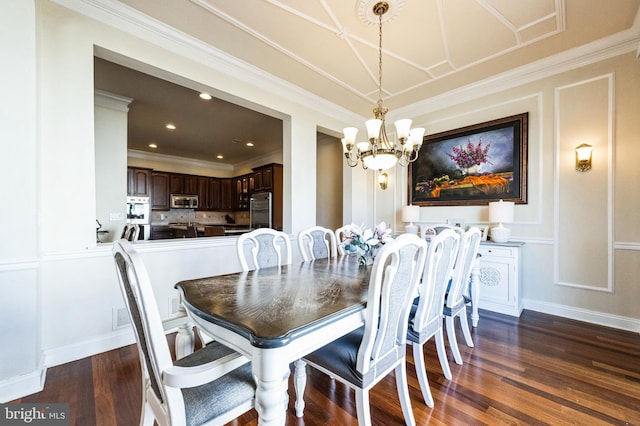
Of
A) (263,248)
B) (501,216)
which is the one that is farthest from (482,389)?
(501,216)

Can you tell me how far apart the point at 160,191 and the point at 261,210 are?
2.70 meters

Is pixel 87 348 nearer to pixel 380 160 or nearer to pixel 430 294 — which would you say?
pixel 430 294

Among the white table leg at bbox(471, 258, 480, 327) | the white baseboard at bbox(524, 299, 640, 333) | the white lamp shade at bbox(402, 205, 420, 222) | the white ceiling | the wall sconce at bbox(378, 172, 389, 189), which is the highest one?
the white ceiling

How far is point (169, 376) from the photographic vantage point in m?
0.84

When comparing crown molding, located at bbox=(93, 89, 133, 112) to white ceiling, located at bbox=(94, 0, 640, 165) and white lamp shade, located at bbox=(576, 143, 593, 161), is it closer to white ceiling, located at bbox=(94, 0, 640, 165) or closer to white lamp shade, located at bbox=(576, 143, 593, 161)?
white ceiling, located at bbox=(94, 0, 640, 165)

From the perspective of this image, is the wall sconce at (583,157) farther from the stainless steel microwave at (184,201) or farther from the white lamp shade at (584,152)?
the stainless steel microwave at (184,201)

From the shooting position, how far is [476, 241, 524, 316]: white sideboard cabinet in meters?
2.90

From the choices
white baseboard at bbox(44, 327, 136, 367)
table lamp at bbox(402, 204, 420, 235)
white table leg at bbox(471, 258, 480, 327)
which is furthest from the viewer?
table lamp at bbox(402, 204, 420, 235)

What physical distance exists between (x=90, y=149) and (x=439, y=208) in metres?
4.05

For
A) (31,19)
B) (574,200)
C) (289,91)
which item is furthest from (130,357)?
(574,200)

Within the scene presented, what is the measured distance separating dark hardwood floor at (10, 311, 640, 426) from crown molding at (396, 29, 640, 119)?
280 cm

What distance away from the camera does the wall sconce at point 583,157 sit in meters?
2.75

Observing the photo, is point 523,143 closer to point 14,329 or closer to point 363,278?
point 363,278

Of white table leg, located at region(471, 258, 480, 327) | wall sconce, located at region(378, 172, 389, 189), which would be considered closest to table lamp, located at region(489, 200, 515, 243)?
white table leg, located at region(471, 258, 480, 327)
